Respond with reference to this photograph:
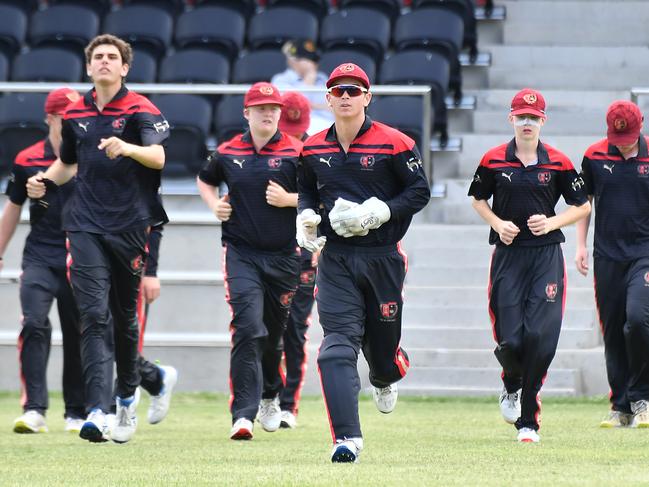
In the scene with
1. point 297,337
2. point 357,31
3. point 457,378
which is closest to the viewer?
point 297,337

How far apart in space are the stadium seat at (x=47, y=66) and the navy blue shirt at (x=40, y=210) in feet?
19.2

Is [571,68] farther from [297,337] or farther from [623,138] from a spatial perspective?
[297,337]

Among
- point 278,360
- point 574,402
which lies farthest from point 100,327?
point 574,402

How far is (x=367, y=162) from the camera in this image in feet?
25.4

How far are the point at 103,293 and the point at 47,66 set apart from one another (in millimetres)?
7944

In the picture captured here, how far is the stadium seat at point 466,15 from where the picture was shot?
56.0 ft

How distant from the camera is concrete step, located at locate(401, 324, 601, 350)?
43.6 ft

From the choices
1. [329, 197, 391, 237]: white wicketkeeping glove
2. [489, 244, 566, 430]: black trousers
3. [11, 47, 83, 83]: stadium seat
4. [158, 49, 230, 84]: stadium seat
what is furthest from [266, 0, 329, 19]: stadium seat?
[329, 197, 391, 237]: white wicketkeeping glove

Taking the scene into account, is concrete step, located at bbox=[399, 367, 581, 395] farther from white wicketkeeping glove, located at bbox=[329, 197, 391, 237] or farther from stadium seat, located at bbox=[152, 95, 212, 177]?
white wicketkeeping glove, located at bbox=[329, 197, 391, 237]

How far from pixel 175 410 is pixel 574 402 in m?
3.21

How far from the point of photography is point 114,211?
354 inches

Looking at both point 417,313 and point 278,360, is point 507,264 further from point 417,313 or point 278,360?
point 417,313

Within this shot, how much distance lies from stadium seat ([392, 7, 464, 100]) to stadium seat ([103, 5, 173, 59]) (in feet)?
8.40

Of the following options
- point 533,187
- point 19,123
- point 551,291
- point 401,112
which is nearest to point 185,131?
point 19,123
